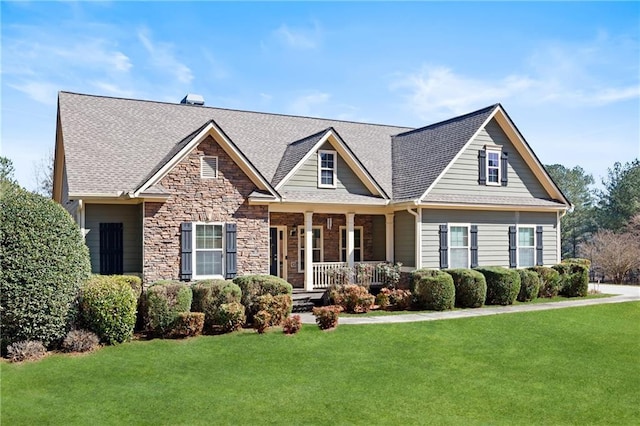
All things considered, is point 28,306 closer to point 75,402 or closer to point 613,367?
point 75,402

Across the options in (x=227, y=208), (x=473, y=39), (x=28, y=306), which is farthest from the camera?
(x=227, y=208)

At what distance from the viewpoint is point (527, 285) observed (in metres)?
18.6

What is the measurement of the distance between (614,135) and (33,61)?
67.6 feet

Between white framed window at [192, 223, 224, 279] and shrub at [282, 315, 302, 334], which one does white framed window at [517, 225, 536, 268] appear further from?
white framed window at [192, 223, 224, 279]

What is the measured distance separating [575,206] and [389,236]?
136ft

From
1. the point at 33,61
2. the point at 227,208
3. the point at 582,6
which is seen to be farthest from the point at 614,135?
the point at 33,61

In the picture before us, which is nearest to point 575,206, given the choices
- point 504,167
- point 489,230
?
point 504,167

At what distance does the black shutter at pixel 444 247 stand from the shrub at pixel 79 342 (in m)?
12.1

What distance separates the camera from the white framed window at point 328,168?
1961 cm

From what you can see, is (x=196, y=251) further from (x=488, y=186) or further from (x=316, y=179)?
(x=488, y=186)

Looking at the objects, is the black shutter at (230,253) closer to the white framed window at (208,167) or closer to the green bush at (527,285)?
the white framed window at (208,167)

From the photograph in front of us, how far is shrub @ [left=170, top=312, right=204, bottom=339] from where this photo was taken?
1295 centimetres

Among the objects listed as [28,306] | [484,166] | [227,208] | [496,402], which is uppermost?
[484,166]

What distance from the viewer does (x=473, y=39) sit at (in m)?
14.5
